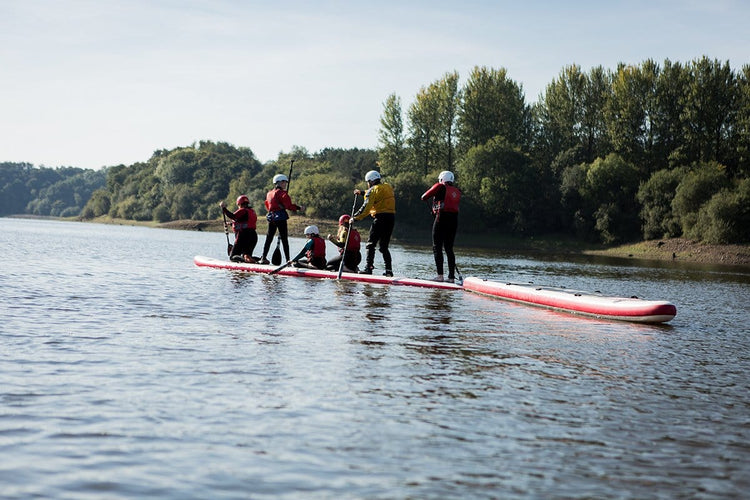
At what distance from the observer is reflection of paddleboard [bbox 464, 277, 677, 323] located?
49.3 ft

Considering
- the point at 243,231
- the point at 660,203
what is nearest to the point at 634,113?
the point at 660,203

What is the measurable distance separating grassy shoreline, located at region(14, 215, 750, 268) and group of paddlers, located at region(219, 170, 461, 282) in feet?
154

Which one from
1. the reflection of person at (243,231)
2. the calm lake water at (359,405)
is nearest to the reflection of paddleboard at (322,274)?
the reflection of person at (243,231)

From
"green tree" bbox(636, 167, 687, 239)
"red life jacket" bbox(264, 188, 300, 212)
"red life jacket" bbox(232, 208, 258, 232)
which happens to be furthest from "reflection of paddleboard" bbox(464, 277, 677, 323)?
"green tree" bbox(636, 167, 687, 239)

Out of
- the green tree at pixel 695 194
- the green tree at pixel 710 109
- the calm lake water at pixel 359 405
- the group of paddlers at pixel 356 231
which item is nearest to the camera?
the calm lake water at pixel 359 405

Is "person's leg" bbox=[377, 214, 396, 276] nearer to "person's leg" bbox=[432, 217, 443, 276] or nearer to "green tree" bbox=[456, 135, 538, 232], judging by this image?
"person's leg" bbox=[432, 217, 443, 276]

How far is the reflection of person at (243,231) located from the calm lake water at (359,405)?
30.3ft

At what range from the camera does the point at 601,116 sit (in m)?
89.8

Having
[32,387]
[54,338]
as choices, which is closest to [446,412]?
[32,387]

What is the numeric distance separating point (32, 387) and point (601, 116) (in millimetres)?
88358

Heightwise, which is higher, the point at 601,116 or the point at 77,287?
the point at 601,116

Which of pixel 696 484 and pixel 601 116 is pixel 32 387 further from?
pixel 601 116

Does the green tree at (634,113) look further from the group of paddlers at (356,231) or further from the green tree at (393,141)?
the group of paddlers at (356,231)

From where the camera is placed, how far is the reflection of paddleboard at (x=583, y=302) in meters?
15.0
